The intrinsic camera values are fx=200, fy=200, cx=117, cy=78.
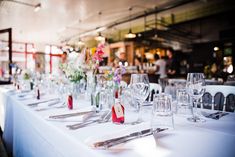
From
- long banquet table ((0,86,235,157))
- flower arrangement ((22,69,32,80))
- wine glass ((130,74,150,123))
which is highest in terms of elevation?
flower arrangement ((22,69,32,80))

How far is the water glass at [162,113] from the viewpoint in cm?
97

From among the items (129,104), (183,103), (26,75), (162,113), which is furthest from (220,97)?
(26,75)

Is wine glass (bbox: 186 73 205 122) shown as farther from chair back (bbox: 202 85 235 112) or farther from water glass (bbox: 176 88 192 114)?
chair back (bbox: 202 85 235 112)

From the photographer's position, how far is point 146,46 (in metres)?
8.89

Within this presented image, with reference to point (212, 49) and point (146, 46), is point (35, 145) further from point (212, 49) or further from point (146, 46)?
point (146, 46)

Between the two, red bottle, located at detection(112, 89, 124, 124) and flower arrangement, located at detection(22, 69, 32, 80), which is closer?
red bottle, located at detection(112, 89, 124, 124)

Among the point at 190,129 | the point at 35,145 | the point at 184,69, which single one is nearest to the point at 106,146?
the point at 190,129

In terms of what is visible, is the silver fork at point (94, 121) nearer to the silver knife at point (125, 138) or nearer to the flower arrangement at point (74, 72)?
the silver knife at point (125, 138)

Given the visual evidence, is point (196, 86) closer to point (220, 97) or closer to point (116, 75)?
point (116, 75)

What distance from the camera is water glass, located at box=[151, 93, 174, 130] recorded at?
3.19ft

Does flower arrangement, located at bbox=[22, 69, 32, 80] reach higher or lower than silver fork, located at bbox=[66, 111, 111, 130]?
higher

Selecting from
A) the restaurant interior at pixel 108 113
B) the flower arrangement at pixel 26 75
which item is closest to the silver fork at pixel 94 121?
the restaurant interior at pixel 108 113

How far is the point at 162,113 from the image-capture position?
102cm

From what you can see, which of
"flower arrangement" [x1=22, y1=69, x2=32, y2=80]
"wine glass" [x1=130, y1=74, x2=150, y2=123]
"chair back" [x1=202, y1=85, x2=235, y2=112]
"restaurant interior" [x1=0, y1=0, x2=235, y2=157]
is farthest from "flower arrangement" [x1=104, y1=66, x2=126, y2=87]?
"flower arrangement" [x1=22, y1=69, x2=32, y2=80]
